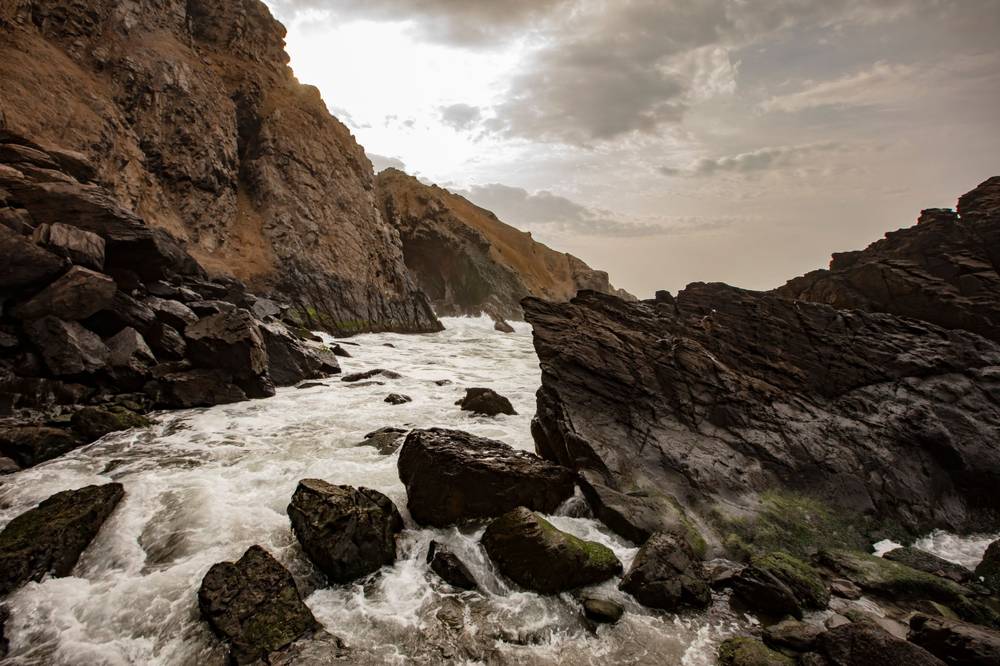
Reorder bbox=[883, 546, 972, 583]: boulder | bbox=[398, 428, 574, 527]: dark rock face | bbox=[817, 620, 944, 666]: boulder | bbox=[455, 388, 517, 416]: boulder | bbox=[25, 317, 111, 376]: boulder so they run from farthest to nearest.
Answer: bbox=[455, 388, 517, 416]: boulder, bbox=[25, 317, 111, 376]: boulder, bbox=[398, 428, 574, 527]: dark rock face, bbox=[883, 546, 972, 583]: boulder, bbox=[817, 620, 944, 666]: boulder

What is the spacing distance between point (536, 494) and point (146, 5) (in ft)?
193

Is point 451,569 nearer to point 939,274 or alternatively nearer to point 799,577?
point 799,577

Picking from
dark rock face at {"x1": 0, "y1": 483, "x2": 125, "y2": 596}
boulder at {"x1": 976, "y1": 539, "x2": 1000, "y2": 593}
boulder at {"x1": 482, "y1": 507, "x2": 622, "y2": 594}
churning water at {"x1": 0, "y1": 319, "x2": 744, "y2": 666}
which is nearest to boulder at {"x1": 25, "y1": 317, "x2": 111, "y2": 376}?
churning water at {"x1": 0, "y1": 319, "x2": 744, "y2": 666}

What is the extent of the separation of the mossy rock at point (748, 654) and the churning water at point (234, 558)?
28 cm

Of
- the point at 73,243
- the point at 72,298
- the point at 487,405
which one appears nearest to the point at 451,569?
the point at 487,405

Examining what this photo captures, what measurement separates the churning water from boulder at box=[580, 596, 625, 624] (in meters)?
0.16

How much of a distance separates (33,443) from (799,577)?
18.6m

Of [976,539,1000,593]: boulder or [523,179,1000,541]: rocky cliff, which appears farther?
[523,179,1000,541]: rocky cliff

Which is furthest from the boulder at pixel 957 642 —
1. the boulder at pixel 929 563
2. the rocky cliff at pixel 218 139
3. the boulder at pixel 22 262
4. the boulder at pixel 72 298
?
the rocky cliff at pixel 218 139

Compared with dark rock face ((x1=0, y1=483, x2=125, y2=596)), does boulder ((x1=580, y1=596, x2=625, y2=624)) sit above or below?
below

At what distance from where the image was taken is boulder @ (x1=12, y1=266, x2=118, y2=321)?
14.0m

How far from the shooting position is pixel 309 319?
130ft

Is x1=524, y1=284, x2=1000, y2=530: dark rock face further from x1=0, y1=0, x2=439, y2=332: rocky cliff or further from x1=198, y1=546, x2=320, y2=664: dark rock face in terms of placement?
x1=0, y1=0, x2=439, y2=332: rocky cliff

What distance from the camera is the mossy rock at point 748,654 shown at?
279 inches
